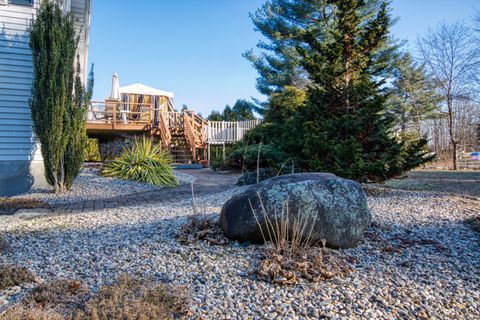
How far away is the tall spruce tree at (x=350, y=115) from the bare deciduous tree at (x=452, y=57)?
1159 centimetres

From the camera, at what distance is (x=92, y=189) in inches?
292

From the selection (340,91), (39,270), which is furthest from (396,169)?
(39,270)

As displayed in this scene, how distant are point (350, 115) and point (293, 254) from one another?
398cm

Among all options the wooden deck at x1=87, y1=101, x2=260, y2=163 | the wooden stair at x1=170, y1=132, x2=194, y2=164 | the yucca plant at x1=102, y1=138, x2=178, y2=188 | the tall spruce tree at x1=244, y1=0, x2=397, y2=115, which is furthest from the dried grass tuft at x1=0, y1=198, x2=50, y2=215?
the tall spruce tree at x1=244, y1=0, x2=397, y2=115

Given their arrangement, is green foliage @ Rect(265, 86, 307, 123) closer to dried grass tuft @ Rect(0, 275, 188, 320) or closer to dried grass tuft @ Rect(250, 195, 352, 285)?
dried grass tuft @ Rect(250, 195, 352, 285)

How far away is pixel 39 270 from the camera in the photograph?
278 centimetres

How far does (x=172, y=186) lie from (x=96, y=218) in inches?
148

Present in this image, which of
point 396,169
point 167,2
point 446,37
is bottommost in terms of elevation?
point 396,169

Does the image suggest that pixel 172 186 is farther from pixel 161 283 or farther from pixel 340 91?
pixel 161 283

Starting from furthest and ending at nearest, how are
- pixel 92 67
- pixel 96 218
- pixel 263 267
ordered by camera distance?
1. pixel 92 67
2. pixel 96 218
3. pixel 263 267

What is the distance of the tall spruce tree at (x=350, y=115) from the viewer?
238 inches

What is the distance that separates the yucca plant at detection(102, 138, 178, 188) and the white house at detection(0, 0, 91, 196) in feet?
6.43

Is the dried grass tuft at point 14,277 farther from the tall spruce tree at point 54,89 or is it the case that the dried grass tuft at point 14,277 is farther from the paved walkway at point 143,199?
the tall spruce tree at point 54,89

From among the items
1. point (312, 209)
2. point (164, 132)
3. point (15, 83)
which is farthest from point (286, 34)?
point (312, 209)
